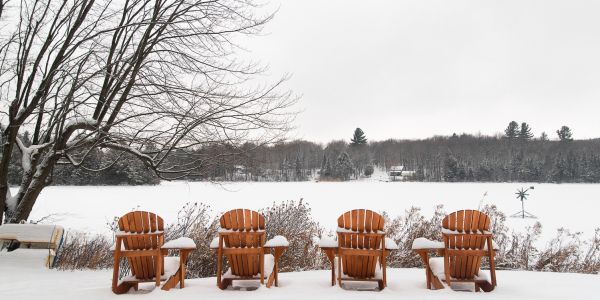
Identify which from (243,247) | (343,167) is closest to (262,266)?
(243,247)

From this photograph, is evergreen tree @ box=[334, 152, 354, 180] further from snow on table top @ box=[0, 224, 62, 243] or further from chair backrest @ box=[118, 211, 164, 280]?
chair backrest @ box=[118, 211, 164, 280]

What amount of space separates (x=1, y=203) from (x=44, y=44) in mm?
2919

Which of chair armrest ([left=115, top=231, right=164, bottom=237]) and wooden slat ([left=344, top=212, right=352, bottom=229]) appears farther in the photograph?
wooden slat ([left=344, top=212, right=352, bottom=229])

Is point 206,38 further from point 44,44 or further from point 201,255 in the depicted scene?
point 201,255

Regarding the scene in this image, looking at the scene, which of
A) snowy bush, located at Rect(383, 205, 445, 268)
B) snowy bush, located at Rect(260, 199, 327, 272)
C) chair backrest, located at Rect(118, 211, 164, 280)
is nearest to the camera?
chair backrest, located at Rect(118, 211, 164, 280)

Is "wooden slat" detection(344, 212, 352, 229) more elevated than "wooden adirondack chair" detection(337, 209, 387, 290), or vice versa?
"wooden slat" detection(344, 212, 352, 229)

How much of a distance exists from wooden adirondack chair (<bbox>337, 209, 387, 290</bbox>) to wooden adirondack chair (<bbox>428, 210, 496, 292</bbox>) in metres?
0.70

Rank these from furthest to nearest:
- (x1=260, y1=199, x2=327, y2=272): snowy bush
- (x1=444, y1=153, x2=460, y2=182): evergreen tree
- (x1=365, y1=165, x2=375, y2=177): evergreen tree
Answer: (x1=365, y1=165, x2=375, y2=177): evergreen tree, (x1=444, y1=153, x2=460, y2=182): evergreen tree, (x1=260, y1=199, x2=327, y2=272): snowy bush

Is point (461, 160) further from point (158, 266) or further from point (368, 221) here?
point (158, 266)

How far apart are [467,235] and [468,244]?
0.13m

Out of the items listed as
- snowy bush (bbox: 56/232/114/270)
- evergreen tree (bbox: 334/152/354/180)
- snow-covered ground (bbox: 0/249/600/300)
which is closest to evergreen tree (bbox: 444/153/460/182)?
evergreen tree (bbox: 334/152/354/180)

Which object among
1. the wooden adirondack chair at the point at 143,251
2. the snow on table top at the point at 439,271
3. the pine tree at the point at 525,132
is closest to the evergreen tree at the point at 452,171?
the pine tree at the point at 525,132

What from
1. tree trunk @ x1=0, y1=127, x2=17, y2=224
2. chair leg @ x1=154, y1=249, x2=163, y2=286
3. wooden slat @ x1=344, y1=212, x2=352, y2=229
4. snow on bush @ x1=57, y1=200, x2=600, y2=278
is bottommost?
snow on bush @ x1=57, y1=200, x2=600, y2=278

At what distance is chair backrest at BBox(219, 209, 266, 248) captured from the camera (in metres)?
4.21
